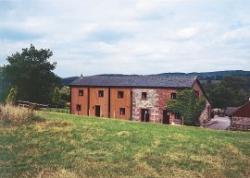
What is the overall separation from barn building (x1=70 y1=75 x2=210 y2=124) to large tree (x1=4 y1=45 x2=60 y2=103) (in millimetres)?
5415

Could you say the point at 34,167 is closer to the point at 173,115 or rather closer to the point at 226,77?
the point at 173,115

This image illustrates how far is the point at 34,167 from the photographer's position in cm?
1339

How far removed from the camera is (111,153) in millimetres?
15594

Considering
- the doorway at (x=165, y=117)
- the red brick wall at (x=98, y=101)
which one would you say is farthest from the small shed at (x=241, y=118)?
the red brick wall at (x=98, y=101)

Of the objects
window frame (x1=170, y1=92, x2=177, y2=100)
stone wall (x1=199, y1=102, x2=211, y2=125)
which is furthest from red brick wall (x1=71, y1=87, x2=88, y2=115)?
stone wall (x1=199, y1=102, x2=211, y2=125)

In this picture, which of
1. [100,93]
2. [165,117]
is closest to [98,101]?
[100,93]

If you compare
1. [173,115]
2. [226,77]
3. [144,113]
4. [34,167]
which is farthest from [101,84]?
[34,167]

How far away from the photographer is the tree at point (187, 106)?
4081 centimetres

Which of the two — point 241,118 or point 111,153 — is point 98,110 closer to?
point 241,118

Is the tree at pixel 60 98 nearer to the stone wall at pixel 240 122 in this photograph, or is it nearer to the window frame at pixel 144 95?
the window frame at pixel 144 95

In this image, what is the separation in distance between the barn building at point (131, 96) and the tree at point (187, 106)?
0.67 meters

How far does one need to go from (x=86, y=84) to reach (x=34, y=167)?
115ft

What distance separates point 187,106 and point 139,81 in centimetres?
696

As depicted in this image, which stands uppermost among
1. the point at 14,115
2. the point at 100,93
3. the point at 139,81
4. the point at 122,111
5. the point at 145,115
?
the point at 139,81
